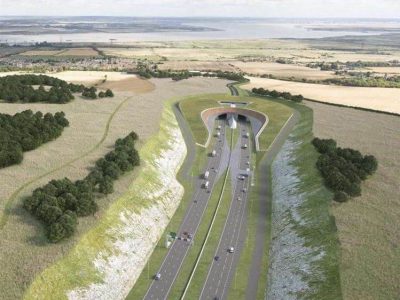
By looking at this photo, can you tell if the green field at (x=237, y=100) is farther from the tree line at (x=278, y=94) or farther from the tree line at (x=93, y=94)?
the tree line at (x=93, y=94)

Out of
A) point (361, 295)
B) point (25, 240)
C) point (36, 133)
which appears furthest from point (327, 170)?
point (36, 133)

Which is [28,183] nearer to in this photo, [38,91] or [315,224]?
[315,224]

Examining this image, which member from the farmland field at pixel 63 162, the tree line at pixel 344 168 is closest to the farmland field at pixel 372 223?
the tree line at pixel 344 168

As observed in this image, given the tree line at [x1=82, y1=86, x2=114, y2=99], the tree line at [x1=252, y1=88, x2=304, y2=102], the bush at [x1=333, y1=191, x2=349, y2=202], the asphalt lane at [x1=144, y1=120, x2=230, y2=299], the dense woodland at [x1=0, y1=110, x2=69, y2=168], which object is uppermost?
the tree line at [x1=252, y1=88, x2=304, y2=102]

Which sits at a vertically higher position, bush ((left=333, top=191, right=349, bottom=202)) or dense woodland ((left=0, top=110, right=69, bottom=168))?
dense woodland ((left=0, top=110, right=69, bottom=168))

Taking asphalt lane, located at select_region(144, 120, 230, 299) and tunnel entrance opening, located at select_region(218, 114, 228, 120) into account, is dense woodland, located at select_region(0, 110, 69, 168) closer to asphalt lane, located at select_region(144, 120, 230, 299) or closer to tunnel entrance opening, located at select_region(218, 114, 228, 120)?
asphalt lane, located at select_region(144, 120, 230, 299)

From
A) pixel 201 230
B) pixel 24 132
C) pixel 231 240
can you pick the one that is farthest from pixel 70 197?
pixel 24 132

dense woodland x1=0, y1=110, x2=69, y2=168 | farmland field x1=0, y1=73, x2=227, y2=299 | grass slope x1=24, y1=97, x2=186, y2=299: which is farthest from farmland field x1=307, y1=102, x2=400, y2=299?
dense woodland x1=0, y1=110, x2=69, y2=168
